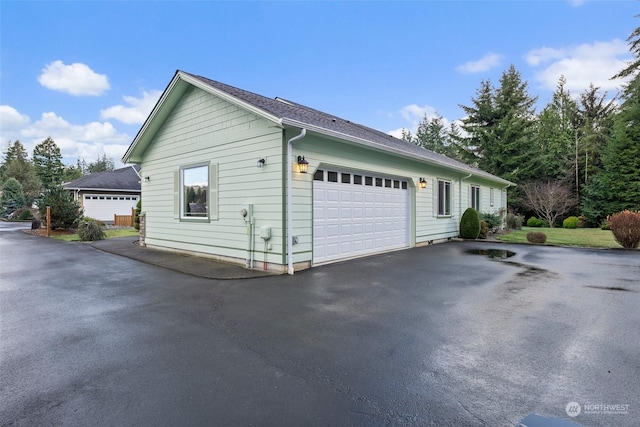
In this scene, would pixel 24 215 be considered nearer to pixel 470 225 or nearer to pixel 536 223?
pixel 470 225

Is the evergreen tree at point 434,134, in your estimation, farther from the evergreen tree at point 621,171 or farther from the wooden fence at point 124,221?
the wooden fence at point 124,221

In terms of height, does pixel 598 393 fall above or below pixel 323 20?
below

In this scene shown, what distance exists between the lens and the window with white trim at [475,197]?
15276 mm

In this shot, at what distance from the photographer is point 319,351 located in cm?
310

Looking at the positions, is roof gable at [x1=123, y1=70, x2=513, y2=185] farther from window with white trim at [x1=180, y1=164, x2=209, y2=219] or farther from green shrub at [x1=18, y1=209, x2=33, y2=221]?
green shrub at [x1=18, y1=209, x2=33, y2=221]

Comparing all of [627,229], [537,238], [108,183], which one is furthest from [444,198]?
[108,183]

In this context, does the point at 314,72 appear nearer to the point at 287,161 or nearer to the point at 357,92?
the point at 357,92

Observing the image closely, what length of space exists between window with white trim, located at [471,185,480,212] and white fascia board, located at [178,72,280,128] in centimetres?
1216

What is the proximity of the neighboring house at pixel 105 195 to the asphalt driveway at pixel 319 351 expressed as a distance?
65.9ft

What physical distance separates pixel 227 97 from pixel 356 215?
14.4ft

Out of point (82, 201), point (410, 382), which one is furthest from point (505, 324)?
point (82, 201)

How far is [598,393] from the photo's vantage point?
232 centimetres

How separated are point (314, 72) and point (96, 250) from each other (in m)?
12.5

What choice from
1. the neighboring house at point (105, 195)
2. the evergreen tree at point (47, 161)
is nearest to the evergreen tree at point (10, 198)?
the evergreen tree at point (47, 161)
